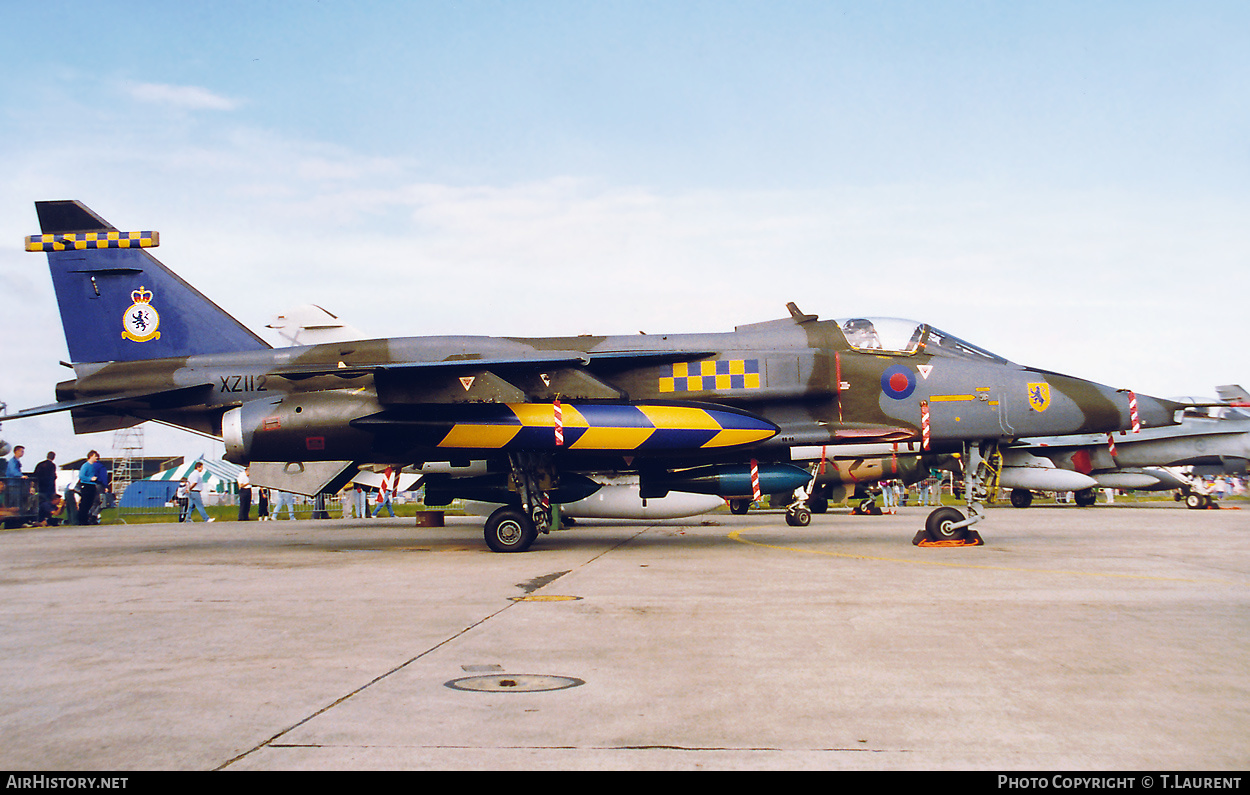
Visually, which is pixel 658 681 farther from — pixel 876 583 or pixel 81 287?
pixel 81 287

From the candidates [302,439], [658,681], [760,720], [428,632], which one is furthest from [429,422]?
[760,720]

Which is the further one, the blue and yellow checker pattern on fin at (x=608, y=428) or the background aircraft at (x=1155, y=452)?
the background aircraft at (x=1155, y=452)

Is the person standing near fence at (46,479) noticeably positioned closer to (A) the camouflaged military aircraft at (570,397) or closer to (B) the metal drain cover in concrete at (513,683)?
A: (A) the camouflaged military aircraft at (570,397)

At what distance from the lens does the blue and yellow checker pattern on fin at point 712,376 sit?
12211 mm

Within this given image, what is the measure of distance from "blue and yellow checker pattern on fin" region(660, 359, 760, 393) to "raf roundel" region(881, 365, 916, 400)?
180cm

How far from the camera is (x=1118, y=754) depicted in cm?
317

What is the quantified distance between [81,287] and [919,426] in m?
13.0

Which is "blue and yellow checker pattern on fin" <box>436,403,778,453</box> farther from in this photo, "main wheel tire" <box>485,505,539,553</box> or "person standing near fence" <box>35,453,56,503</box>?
"person standing near fence" <box>35,453,56,503</box>

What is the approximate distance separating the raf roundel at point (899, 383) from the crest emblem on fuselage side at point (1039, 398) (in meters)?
1.58

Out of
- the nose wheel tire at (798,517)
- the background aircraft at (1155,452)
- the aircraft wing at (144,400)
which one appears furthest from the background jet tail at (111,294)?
the background aircraft at (1155,452)

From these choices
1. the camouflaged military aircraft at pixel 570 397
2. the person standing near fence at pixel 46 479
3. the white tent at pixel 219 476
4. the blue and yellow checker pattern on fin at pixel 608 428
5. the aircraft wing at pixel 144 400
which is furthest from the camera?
the white tent at pixel 219 476

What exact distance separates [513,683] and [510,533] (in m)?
7.91

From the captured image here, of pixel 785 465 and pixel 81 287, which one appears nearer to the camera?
pixel 81 287

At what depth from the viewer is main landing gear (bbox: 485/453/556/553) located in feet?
39.8
